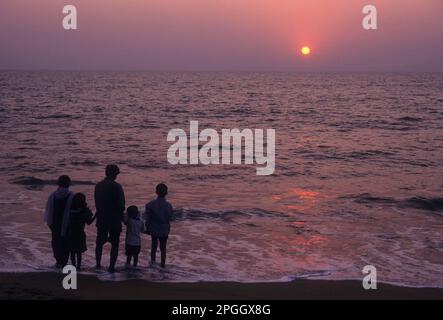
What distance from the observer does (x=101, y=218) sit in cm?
941

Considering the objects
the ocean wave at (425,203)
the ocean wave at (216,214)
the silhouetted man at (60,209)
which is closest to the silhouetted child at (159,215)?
the silhouetted man at (60,209)

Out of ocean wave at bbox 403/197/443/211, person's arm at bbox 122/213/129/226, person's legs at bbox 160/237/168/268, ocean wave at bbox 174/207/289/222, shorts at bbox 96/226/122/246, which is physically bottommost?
ocean wave at bbox 403/197/443/211

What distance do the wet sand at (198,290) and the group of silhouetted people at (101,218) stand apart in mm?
519

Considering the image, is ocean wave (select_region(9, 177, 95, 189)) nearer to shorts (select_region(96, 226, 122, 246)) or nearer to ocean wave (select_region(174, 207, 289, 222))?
ocean wave (select_region(174, 207, 289, 222))

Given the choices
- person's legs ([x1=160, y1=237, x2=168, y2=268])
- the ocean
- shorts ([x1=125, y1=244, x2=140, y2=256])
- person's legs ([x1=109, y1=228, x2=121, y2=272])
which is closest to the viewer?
person's legs ([x1=109, y1=228, x2=121, y2=272])

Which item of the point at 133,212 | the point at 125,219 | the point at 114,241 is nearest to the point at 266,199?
the point at 133,212

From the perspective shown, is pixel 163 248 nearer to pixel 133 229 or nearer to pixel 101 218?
pixel 133 229

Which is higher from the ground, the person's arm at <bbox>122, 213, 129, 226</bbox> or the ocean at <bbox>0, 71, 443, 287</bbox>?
the person's arm at <bbox>122, 213, 129, 226</bbox>

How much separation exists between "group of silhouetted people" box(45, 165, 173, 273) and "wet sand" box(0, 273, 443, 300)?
1.70 feet

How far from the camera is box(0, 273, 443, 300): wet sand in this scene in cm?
851

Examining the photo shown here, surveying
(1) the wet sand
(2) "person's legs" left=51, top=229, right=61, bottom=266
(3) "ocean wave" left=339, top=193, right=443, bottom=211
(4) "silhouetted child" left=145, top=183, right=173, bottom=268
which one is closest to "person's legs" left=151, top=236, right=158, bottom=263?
(4) "silhouetted child" left=145, top=183, right=173, bottom=268

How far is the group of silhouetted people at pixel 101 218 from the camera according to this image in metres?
9.32

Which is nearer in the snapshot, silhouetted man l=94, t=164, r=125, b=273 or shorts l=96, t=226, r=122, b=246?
silhouetted man l=94, t=164, r=125, b=273

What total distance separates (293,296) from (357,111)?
1958 inches
